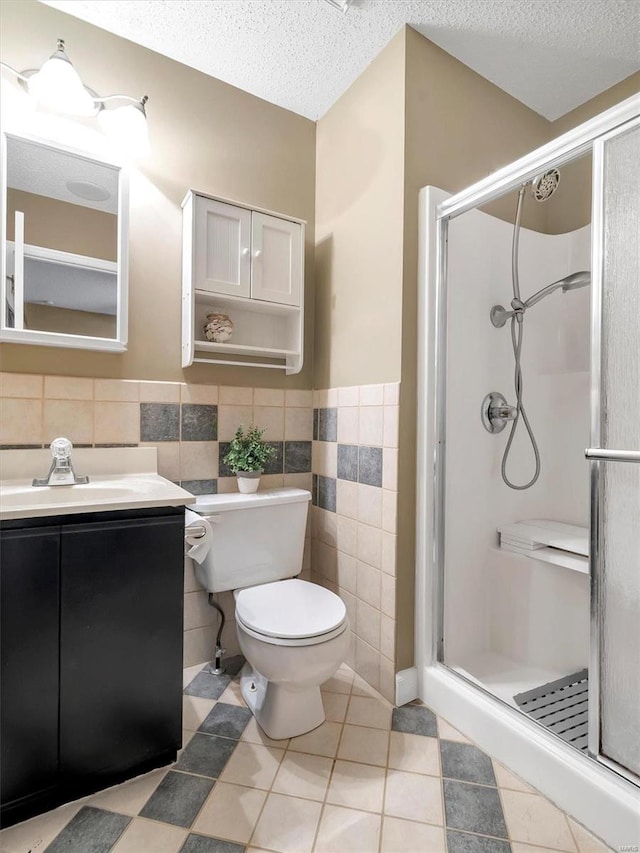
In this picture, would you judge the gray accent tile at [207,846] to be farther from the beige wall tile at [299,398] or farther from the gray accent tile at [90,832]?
the beige wall tile at [299,398]

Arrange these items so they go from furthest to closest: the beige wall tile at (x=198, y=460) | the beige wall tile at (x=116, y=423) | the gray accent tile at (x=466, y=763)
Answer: the beige wall tile at (x=198, y=460) < the beige wall tile at (x=116, y=423) < the gray accent tile at (x=466, y=763)

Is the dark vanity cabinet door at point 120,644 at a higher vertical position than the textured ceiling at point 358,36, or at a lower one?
lower

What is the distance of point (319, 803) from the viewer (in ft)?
3.91

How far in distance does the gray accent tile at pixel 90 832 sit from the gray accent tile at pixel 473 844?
2.63ft

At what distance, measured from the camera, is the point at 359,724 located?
4.95ft

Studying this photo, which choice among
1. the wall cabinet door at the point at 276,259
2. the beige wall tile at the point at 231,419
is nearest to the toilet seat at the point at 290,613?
the beige wall tile at the point at 231,419

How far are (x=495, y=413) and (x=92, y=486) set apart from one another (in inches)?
61.6

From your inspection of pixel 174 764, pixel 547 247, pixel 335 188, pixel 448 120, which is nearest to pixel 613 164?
pixel 448 120

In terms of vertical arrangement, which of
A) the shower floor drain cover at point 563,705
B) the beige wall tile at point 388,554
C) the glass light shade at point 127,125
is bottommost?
the shower floor drain cover at point 563,705

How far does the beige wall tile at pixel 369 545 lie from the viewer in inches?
66.9

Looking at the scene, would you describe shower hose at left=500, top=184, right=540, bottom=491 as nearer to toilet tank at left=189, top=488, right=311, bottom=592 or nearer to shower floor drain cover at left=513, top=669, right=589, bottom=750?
shower floor drain cover at left=513, top=669, right=589, bottom=750

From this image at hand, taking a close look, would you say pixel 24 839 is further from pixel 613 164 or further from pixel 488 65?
pixel 488 65

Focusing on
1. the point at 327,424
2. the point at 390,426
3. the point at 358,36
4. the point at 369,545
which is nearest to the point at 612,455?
the point at 390,426

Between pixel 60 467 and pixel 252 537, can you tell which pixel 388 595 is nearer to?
pixel 252 537
